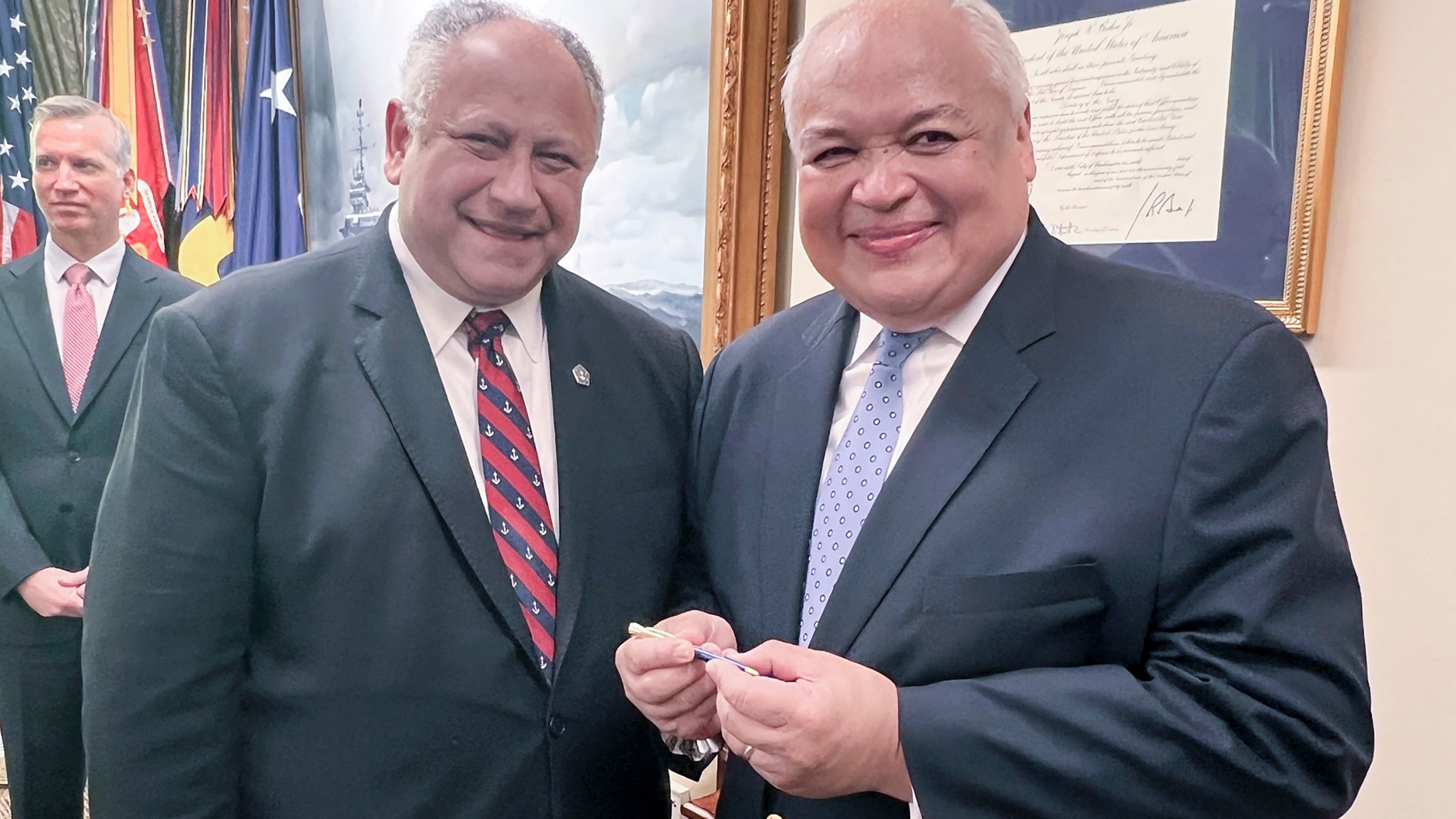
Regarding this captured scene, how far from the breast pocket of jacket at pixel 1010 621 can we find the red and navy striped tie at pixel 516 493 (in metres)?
0.55

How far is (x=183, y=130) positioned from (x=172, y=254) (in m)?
0.59

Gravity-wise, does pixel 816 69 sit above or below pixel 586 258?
above

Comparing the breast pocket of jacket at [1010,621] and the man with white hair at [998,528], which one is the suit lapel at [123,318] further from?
the breast pocket of jacket at [1010,621]

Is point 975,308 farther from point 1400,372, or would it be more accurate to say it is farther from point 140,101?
point 140,101

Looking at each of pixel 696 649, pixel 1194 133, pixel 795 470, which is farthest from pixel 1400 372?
pixel 696 649

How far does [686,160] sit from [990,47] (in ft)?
5.06

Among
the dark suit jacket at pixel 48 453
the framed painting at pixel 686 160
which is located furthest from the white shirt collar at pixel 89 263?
the framed painting at pixel 686 160

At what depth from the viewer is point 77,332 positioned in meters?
2.63

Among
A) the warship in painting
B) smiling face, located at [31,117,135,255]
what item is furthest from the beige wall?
the warship in painting

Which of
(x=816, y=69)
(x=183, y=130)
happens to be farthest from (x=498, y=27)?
(x=183, y=130)

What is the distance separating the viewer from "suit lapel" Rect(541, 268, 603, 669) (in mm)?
1360

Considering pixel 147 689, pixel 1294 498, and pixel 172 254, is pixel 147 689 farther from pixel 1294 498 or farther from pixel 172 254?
pixel 172 254

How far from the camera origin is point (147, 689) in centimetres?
126

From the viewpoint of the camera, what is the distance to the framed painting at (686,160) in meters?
2.44
